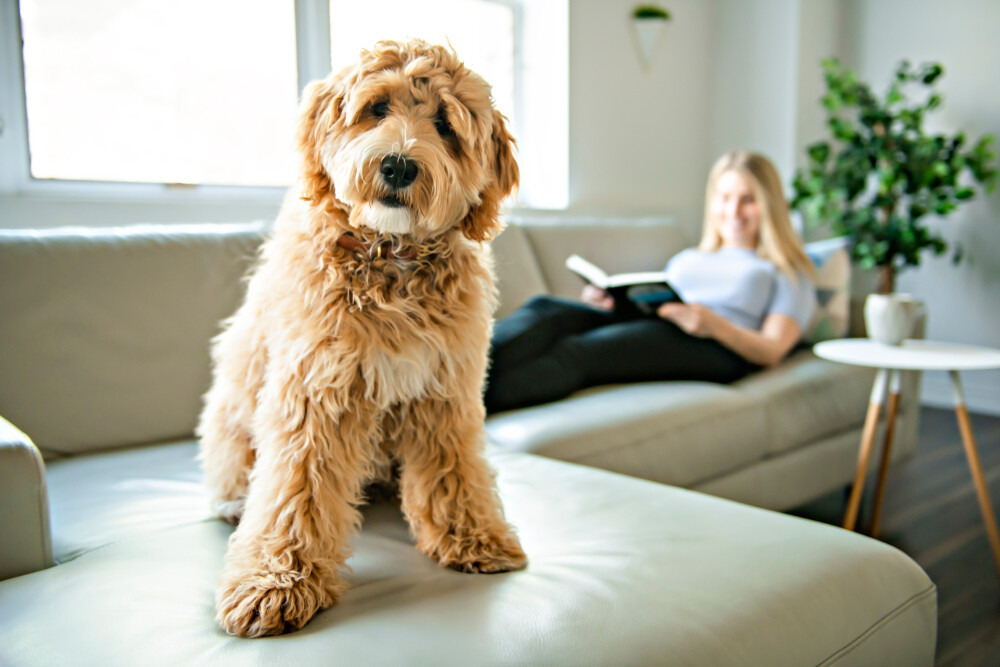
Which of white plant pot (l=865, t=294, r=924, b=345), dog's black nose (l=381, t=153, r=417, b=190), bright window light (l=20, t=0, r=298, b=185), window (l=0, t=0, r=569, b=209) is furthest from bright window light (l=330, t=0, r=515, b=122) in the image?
dog's black nose (l=381, t=153, r=417, b=190)

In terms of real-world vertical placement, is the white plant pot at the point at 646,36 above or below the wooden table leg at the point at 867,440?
above

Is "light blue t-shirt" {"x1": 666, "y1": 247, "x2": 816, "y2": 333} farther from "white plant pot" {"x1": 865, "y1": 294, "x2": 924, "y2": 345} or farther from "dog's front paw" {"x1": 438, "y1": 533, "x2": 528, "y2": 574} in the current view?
"dog's front paw" {"x1": 438, "y1": 533, "x2": 528, "y2": 574}

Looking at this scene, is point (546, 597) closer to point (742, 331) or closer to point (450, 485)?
point (450, 485)

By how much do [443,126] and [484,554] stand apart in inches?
25.2

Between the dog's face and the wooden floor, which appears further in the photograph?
the wooden floor

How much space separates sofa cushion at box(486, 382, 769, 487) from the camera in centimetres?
186

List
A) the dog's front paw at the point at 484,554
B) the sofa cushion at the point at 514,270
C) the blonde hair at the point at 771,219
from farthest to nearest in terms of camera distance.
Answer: the blonde hair at the point at 771,219, the sofa cushion at the point at 514,270, the dog's front paw at the point at 484,554

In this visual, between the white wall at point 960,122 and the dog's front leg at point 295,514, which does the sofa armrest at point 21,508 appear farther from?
the white wall at point 960,122

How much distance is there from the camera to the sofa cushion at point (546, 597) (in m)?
0.91

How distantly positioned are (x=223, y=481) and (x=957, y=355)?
203 centimetres

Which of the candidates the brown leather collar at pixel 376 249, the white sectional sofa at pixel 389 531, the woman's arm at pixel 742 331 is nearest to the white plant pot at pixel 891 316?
the woman's arm at pixel 742 331

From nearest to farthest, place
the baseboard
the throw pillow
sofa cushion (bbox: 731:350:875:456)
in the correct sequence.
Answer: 1. sofa cushion (bbox: 731:350:875:456)
2. the throw pillow
3. the baseboard

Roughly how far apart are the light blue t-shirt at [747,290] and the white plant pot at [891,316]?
0.99ft

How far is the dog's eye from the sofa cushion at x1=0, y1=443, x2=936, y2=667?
650 millimetres
